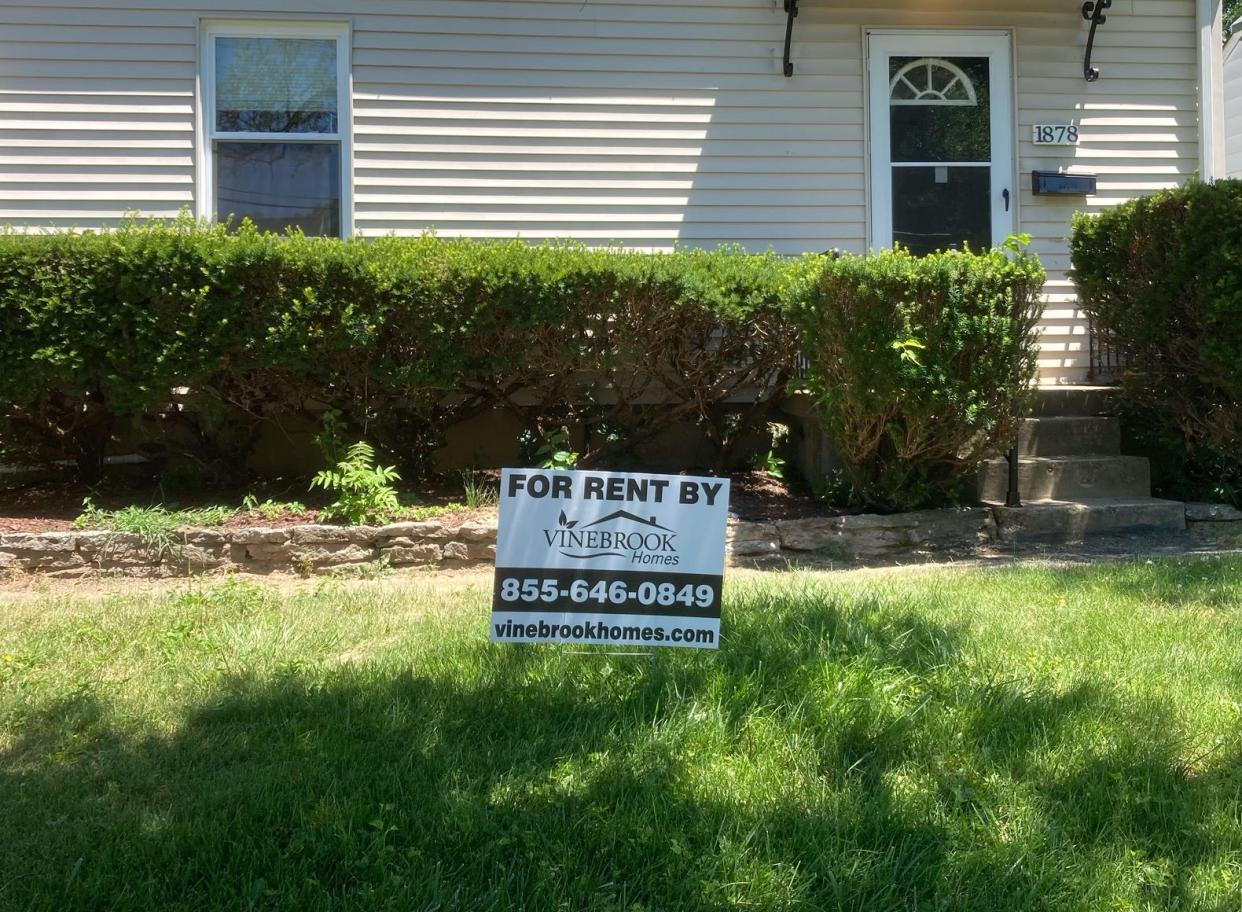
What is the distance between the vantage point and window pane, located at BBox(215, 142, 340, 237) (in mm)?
8156

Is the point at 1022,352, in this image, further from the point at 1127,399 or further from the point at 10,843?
the point at 10,843

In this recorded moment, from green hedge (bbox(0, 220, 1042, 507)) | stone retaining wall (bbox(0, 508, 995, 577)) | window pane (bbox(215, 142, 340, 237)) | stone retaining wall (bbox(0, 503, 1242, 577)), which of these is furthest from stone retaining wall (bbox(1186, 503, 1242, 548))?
window pane (bbox(215, 142, 340, 237))

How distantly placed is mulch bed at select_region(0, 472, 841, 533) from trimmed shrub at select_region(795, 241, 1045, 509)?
0.81 m

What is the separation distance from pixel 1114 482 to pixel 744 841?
17.8 feet

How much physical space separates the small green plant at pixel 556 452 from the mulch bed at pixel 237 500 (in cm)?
62

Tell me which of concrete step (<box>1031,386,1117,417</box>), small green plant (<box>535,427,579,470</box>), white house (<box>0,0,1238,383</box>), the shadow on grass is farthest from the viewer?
white house (<box>0,0,1238,383</box>)

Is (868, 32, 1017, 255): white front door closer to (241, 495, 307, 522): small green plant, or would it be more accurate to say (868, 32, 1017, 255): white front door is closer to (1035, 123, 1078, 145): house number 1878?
(1035, 123, 1078, 145): house number 1878

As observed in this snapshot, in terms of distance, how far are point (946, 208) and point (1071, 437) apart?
7.52 feet

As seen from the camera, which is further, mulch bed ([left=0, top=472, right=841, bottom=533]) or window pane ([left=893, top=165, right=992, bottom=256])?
window pane ([left=893, top=165, right=992, bottom=256])

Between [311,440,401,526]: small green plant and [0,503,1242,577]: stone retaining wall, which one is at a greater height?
[311,440,401,526]: small green plant

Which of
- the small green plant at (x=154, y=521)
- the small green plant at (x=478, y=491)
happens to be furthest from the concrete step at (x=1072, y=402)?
the small green plant at (x=154, y=521)

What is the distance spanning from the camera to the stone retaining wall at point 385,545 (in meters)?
6.12

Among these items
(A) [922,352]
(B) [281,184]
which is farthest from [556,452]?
(B) [281,184]

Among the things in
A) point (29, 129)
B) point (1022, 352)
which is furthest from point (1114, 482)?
point (29, 129)
